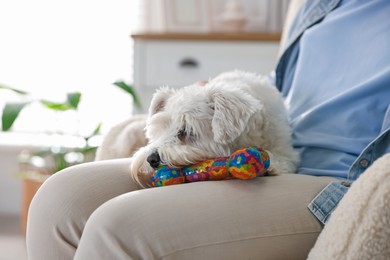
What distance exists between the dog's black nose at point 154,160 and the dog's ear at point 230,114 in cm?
14

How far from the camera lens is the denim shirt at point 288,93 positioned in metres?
1.23

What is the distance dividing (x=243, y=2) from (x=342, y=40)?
4.85ft

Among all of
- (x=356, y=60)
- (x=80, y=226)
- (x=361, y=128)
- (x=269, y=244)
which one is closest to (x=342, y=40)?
(x=356, y=60)

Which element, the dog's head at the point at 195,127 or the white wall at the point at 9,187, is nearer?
the dog's head at the point at 195,127

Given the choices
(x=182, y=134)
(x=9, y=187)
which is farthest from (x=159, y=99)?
(x=9, y=187)

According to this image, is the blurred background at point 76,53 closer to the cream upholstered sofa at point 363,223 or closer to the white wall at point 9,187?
the white wall at point 9,187

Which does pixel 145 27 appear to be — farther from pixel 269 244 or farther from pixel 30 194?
pixel 269 244

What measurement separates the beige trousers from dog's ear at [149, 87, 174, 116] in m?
0.33

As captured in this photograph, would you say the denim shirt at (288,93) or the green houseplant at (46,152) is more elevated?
the denim shirt at (288,93)

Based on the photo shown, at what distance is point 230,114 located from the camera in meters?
1.43

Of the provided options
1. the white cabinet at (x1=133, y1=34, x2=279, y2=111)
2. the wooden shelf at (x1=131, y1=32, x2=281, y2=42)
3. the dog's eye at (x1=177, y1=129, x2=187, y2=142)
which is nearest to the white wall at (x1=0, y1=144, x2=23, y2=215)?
the white cabinet at (x1=133, y1=34, x2=279, y2=111)

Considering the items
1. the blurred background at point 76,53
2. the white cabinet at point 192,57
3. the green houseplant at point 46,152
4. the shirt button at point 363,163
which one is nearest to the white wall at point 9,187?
the blurred background at point 76,53

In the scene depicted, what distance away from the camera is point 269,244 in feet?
3.79

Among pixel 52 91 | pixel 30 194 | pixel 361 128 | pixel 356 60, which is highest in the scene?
pixel 356 60
